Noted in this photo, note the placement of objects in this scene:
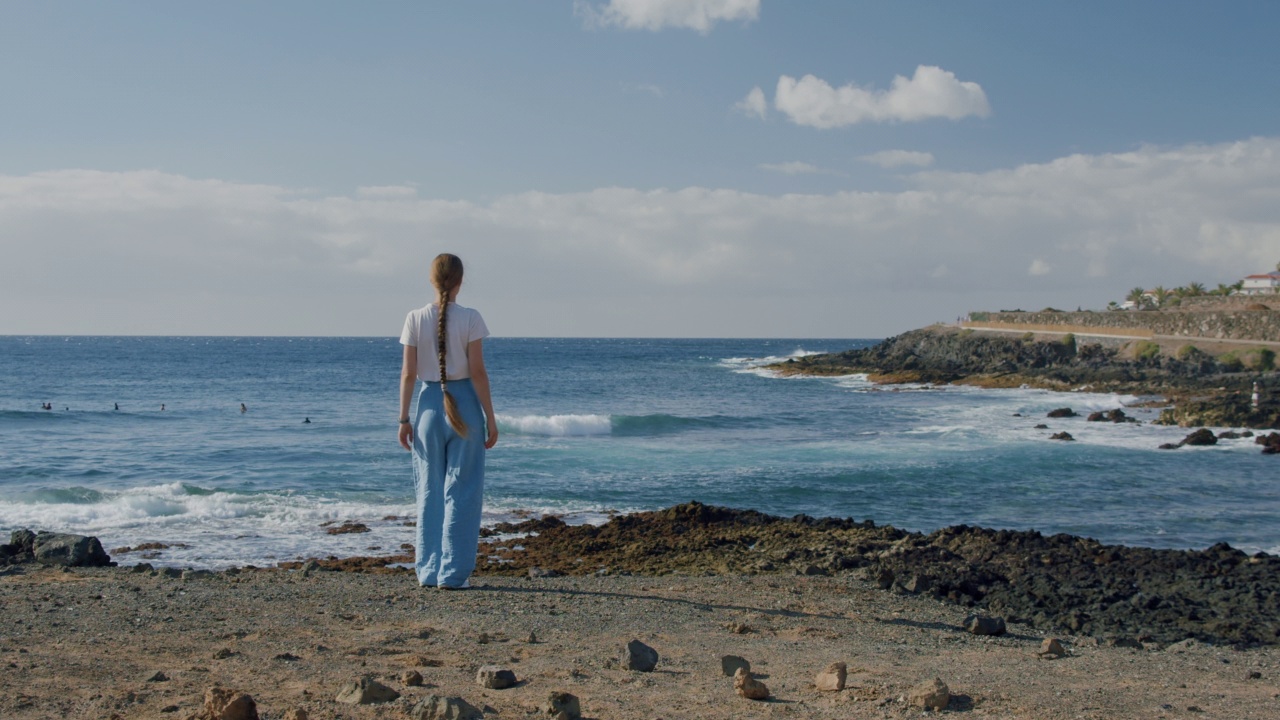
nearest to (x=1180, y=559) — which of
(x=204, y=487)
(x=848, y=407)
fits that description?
(x=204, y=487)

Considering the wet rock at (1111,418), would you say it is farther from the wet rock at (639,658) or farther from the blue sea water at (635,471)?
the wet rock at (639,658)

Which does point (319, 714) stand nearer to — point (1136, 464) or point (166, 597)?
point (166, 597)

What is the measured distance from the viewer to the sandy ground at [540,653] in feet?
15.2

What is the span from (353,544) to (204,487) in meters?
6.59

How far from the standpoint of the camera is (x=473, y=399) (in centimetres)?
689

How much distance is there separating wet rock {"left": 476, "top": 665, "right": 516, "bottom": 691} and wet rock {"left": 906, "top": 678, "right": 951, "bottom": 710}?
2.00 metres

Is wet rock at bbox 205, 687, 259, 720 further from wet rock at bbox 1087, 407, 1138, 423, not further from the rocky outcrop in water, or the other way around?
wet rock at bbox 1087, 407, 1138, 423

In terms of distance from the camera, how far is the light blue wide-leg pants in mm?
6930

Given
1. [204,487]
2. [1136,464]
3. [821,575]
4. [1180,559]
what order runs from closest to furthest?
[821,575], [1180,559], [204,487], [1136,464]

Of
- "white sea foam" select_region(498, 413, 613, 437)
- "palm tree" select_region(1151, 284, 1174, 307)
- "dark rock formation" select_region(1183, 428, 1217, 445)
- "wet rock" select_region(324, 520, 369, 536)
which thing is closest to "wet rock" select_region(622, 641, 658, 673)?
"wet rock" select_region(324, 520, 369, 536)

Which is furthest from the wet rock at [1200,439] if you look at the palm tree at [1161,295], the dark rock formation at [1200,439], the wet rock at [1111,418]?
the palm tree at [1161,295]

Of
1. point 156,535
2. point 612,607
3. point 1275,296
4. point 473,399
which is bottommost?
point 156,535

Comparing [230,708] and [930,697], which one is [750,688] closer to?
[930,697]

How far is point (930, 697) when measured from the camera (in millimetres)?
4672
